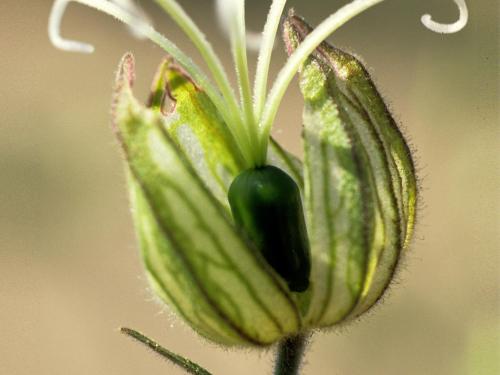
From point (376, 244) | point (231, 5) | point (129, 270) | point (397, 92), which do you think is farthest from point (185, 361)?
point (397, 92)

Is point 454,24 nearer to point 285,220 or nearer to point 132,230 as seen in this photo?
point 285,220

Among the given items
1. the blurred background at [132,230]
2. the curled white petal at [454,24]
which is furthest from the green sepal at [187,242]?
the blurred background at [132,230]

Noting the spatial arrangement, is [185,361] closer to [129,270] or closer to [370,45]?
[129,270]

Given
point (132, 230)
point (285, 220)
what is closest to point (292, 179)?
point (285, 220)

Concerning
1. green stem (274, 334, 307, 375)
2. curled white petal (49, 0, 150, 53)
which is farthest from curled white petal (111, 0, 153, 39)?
green stem (274, 334, 307, 375)

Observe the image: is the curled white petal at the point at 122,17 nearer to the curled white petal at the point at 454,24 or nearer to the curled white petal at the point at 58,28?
the curled white petal at the point at 58,28
